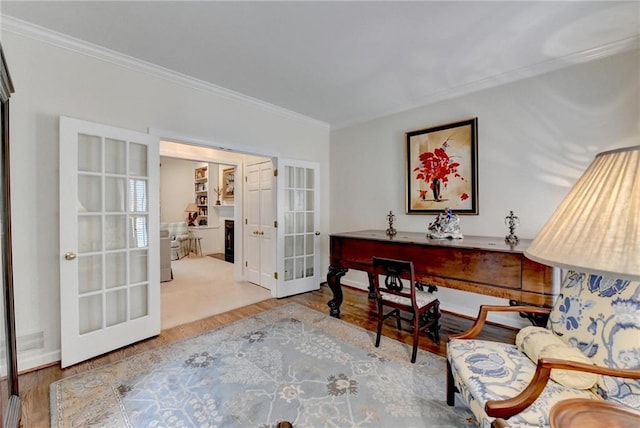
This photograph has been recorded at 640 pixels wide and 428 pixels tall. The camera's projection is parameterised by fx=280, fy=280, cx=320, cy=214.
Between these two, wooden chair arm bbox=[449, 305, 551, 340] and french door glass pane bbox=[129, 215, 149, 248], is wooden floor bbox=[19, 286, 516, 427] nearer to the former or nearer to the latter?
wooden chair arm bbox=[449, 305, 551, 340]

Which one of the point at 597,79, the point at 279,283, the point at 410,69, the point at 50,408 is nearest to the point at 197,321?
the point at 279,283

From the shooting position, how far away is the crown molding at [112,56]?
2.06 m

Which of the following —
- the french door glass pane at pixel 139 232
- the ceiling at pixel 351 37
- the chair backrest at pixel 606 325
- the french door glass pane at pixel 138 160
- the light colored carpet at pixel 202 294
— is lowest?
the light colored carpet at pixel 202 294

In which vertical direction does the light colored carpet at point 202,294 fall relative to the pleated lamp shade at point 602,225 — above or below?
below

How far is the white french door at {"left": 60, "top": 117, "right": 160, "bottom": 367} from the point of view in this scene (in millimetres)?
2193

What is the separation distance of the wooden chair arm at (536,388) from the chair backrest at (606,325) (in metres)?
0.14

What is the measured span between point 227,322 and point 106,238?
1415mm

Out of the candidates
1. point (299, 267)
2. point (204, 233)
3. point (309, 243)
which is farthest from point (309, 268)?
point (204, 233)

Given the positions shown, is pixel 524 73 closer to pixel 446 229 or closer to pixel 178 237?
pixel 446 229

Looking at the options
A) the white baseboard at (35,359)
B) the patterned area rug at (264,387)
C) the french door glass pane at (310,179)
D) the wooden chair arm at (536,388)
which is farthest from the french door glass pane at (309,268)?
the wooden chair arm at (536,388)

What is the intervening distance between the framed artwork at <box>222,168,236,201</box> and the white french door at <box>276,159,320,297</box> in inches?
144

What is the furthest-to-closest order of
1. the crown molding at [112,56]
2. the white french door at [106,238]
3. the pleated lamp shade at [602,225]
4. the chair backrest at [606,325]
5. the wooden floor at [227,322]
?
the white french door at [106,238] → the crown molding at [112,56] → the wooden floor at [227,322] → the chair backrest at [606,325] → the pleated lamp shade at [602,225]

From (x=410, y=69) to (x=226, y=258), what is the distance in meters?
5.77

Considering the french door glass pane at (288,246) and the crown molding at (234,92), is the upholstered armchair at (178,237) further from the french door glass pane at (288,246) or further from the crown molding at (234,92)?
the crown molding at (234,92)
